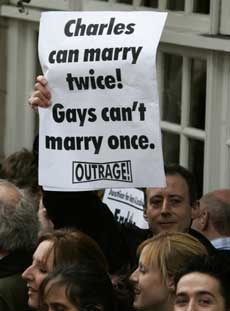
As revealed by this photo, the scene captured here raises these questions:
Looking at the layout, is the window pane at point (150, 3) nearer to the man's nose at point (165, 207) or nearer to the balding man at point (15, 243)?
the man's nose at point (165, 207)

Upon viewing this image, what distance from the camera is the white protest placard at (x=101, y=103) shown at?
6.83 metres

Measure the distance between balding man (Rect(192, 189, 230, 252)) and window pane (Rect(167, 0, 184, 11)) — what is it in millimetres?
1781

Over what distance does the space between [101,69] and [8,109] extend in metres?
5.06

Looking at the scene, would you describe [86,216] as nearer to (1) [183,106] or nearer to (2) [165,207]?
(2) [165,207]

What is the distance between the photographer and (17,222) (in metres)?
6.90

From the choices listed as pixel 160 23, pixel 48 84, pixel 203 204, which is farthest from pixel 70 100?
pixel 203 204

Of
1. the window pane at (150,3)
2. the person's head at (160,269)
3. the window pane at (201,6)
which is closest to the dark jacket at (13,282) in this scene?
the person's head at (160,269)

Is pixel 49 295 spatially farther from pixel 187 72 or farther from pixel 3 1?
pixel 3 1

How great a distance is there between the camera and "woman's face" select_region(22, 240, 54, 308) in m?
6.36

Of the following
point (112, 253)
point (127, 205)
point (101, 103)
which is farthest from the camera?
point (127, 205)

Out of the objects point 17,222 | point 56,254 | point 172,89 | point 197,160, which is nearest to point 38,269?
point 56,254

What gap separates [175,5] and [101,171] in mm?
2572

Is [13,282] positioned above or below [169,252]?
below

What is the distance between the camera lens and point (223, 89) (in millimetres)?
8648
